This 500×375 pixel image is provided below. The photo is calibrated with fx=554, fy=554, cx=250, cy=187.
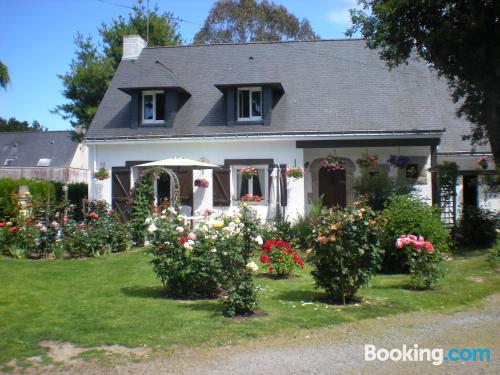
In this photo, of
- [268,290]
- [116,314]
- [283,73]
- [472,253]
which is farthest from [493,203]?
[116,314]

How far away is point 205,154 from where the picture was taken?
1748cm

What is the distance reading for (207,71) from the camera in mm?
20078

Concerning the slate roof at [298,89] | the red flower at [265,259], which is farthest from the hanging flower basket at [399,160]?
the red flower at [265,259]

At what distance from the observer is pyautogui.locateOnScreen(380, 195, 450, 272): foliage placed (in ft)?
35.0

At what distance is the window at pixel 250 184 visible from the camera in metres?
17.4

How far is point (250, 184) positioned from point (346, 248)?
10.0 m

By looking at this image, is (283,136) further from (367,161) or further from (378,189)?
(378,189)

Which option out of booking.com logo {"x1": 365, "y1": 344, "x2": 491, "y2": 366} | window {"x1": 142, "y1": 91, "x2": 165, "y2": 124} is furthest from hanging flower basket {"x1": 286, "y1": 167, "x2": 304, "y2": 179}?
booking.com logo {"x1": 365, "y1": 344, "x2": 491, "y2": 366}

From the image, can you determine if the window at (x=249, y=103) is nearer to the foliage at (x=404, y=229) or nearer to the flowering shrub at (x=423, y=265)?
the foliage at (x=404, y=229)

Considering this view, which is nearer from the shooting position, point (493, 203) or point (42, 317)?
point (42, 317)

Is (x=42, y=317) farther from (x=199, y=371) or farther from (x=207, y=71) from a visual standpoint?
(x=207, y=71)

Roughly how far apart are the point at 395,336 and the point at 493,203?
14.7 metres

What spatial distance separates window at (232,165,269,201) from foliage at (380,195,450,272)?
6.69 meters

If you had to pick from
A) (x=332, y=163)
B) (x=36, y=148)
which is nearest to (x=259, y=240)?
(x=332, y=163)
